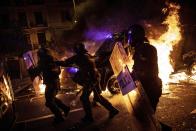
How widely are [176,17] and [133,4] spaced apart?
448cm

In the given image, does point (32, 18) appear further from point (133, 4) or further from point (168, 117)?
point (168, 117)

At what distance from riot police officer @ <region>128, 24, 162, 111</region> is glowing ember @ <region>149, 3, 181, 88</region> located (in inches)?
237

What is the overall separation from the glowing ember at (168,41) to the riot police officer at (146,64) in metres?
6.01

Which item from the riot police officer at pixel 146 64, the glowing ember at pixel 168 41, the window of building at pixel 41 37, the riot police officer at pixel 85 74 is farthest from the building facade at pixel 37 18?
the riot police officer at pixel 146 64

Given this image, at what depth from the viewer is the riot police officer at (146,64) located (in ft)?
15.1

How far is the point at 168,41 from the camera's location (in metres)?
13.4

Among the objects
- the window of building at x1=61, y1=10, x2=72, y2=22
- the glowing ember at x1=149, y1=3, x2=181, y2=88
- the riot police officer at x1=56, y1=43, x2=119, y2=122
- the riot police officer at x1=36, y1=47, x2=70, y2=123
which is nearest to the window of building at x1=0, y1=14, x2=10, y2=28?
the window of building at x1=61, y1=10, x2=72, y2=22

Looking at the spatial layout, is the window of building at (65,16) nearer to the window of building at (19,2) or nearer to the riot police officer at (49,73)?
the window of building at (19,2)

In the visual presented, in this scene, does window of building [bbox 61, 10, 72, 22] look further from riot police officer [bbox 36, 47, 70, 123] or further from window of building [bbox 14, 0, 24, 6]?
riot police officer [bbox 36, 47, 70, 123]

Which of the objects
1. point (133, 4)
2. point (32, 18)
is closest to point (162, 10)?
point (133, 4)

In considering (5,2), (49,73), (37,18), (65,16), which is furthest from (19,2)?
(49,73)

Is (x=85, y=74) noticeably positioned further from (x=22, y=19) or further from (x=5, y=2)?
(x=5, y=2)

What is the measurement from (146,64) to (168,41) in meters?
9.26

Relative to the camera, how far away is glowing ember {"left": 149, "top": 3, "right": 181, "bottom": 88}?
39.1 feet
